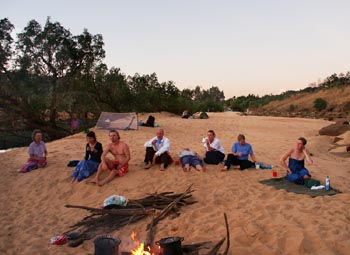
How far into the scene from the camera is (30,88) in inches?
738

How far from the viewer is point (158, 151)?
8328 millimetres

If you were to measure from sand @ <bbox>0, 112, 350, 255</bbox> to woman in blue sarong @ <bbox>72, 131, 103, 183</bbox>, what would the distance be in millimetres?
221

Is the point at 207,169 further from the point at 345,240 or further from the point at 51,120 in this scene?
the point at 51,120

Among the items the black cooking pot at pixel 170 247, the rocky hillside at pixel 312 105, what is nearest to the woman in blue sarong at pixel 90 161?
the black cooking pot at pixel 170 247

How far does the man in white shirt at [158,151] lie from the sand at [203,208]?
246 millimetres

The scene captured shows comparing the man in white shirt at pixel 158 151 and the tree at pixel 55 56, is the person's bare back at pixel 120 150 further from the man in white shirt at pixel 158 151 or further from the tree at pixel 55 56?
the tree at pixel 55 56

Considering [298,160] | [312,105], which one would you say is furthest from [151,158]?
[312,105]

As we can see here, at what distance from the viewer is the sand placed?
4461 mm

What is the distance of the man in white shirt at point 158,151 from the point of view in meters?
8.34

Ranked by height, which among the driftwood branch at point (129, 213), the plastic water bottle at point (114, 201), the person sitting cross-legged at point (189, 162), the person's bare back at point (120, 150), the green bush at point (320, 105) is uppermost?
the green bush at point (320, 105)

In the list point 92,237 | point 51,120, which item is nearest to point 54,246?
point 92,237

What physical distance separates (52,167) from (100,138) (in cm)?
486

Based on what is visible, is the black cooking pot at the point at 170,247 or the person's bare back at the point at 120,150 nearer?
the black cooking pot at the point at 170,247

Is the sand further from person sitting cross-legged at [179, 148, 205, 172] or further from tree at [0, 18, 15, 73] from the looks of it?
tree at [0, 18, 15, 73]
